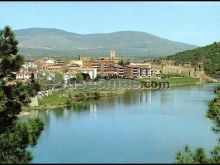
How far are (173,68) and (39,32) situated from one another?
3315 inches

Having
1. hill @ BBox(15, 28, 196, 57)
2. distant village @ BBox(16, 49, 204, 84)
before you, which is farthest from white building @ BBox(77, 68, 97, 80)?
hill @ BBox(15, 28, 196, 57)

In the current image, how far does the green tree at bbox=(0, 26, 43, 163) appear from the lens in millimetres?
3125

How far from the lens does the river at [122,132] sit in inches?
287

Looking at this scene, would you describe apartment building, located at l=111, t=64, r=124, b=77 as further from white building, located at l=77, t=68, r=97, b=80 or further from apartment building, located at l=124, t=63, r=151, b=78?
white building, located at l=77, t=68, r=97, b=80

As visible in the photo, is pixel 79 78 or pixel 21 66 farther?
pixel 79 78

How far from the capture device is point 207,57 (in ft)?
117

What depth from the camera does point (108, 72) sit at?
96.4ft

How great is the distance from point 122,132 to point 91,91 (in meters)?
10.5

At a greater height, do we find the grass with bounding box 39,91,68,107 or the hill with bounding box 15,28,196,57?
the hill with bounding box 15,28,196,57

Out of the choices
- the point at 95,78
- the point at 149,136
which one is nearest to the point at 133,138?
the point at 149,136

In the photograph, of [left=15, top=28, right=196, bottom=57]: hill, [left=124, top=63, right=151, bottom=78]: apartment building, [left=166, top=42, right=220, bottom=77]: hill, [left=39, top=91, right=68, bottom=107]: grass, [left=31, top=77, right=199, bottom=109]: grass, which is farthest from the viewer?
[left=15, top=28, right=196, bottom=57]: hill

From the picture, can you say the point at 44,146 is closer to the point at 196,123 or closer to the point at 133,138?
the point at 133,138

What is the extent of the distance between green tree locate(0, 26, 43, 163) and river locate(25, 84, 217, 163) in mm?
744

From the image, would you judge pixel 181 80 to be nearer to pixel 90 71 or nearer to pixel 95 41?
pixel 90 71
